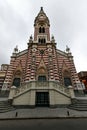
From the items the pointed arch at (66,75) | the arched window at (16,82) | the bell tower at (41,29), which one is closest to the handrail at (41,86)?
the arched window at (16,82)

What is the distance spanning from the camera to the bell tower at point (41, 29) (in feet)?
79.0

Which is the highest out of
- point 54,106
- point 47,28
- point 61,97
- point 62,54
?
point 47,28

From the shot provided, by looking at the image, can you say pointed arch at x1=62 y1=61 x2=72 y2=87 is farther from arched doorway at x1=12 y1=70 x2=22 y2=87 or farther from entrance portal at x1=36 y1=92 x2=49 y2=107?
arched doorway at x1=12 y1=70 x2=22 y2=87

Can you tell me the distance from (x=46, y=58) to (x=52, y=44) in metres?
3.78

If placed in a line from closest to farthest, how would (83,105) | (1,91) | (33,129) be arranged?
(33,129)
(83,105)
(1,91)

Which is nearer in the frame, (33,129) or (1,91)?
(33,129)

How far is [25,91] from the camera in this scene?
13.0 metres

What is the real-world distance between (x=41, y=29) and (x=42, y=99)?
18.8 m

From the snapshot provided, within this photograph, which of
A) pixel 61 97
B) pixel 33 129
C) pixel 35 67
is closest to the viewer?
pixel 33 129

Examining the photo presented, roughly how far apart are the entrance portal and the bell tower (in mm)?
13491

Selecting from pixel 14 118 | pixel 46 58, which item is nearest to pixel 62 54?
pixel 46 58

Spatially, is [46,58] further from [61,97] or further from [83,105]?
[83,105]

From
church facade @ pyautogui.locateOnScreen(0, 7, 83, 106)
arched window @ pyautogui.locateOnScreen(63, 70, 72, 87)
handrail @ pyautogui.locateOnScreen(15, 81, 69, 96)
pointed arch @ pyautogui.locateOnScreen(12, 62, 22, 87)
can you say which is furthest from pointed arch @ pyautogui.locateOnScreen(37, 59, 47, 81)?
handrail @ pyautogui.locateOnScreen(15, 81, 69, 96)

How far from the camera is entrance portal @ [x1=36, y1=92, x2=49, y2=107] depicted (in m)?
12.7
